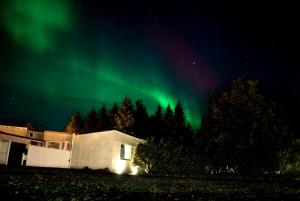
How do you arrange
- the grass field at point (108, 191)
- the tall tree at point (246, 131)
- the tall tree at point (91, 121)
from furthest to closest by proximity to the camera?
1. the tall tree at point (91, 121)
2. the tall tree at point (246, 131)
3. the grass field at point (108, 191)

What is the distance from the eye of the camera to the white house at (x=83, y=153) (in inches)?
1012

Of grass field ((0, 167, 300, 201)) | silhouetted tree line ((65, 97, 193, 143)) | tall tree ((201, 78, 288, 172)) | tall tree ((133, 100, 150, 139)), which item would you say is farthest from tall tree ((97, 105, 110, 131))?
grass field ((0, 167, 300, 201))

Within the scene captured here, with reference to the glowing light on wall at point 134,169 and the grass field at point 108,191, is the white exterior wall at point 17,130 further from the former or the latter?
the grass field at point 108,191

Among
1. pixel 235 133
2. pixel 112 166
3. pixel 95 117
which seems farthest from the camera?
pixel 95 117

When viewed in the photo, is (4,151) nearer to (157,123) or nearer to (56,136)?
(56,136)

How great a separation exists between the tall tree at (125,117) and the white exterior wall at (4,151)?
110 feet

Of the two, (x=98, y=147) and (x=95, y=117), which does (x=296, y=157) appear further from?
(x=95, y=117)

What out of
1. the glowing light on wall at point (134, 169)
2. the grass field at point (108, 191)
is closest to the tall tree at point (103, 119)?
the glowing light on wall at point (134, 169)

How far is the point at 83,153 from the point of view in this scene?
Result: 91.1ft

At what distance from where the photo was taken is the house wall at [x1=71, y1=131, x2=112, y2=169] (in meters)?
25.7

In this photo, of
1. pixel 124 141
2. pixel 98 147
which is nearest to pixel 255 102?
pixel 124 141

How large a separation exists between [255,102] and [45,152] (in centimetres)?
2296

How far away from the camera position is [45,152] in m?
27.7

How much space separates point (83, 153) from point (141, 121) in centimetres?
3662
